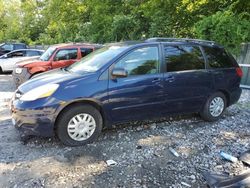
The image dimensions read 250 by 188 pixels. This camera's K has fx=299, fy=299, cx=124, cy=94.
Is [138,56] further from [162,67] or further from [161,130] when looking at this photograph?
[161,130]

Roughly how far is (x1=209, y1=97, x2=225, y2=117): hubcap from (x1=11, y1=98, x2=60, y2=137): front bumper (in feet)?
10.2

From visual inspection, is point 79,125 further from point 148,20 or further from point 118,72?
point 148,20

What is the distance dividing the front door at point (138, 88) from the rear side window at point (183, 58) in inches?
9.3

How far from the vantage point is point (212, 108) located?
234 inches

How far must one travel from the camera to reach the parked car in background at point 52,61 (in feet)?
30.4

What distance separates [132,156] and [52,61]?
5902 millimetres

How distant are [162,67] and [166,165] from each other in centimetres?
182

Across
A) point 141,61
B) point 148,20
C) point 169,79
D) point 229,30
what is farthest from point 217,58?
point 148,20

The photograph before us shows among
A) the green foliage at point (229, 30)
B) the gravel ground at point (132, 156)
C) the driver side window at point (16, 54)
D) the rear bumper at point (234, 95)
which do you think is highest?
the green foliage at point (229, 30)

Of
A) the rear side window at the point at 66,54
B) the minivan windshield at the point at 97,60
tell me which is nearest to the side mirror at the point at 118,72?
the minivan windshield at the point at 97,60

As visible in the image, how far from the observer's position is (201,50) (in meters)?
5.75

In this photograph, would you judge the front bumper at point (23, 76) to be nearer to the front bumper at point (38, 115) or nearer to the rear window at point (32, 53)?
A: the front bumper at point (38, 115)

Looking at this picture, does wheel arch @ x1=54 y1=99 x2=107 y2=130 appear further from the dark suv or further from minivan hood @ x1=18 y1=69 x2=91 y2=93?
minivan hood @ x1=18 y1=69 x2=91 y2=93

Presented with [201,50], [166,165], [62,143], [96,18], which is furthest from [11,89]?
[96,18]
